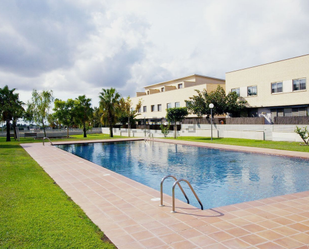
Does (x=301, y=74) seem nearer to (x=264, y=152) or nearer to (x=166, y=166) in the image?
(x=264, y=152)

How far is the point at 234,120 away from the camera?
91.1 ft

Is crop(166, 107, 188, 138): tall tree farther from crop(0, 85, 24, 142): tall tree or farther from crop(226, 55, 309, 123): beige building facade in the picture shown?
crop(0, 85, 24, 142): tall tree

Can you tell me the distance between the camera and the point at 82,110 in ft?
129

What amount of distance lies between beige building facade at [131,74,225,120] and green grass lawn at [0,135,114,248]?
29783 mm

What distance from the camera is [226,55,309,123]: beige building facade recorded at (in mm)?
24125

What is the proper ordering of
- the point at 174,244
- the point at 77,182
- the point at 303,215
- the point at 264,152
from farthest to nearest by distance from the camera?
the point at 264,152
the point at 77,182
the point at 303,215
the point at 174,244

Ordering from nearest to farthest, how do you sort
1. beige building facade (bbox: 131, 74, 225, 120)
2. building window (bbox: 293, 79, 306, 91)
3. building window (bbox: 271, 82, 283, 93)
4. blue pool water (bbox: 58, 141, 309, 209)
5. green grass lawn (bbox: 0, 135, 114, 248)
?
green grass lawn (bbox: 0, 135, 114, 248) < blue pool water (bbox: 58, 141, 309, 209) < building window (bbox: 293, 79, 306, 91) < building window (bbox: 271, 82, 283, 93) < beige building facade (bbox: 131, 74, 225, 120)

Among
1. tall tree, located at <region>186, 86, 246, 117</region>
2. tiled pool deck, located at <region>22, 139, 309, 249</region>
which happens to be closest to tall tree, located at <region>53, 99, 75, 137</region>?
tall tree, located at <region>186, 86, 246, 117</region>

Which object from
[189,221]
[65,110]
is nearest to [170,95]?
[65,110]

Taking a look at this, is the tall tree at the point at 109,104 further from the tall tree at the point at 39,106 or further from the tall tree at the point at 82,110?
the tall tree at the point at 39,106

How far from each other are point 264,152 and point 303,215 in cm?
1171

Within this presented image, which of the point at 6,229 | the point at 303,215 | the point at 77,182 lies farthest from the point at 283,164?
the point at 6,229

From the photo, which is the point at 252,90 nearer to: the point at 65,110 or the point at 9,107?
the point at 65,110

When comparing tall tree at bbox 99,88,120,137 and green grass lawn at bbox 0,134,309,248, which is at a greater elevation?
tall tree at bbox 99,88,120,137
